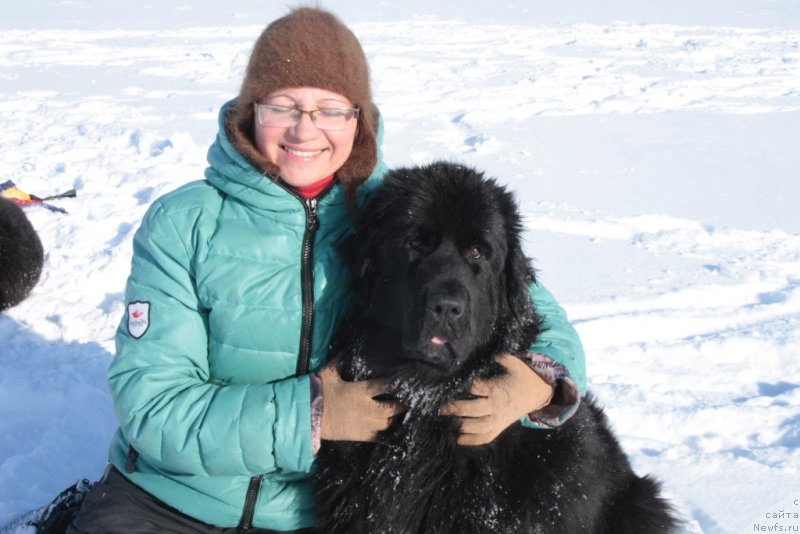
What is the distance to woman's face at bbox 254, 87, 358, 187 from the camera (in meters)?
2.08

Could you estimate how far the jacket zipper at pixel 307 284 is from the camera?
2059 mm

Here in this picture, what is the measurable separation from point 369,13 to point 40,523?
14.3 metres

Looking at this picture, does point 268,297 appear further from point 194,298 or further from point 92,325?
point 92,325

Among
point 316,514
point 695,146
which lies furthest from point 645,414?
point 695,146

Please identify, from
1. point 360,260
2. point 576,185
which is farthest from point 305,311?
point 576,185

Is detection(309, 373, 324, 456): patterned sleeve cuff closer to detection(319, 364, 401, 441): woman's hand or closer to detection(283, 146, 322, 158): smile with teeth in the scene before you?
detection(319, 364, 401, 441): woman's hand

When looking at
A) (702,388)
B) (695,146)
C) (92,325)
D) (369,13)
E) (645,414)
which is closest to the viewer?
(645,414)

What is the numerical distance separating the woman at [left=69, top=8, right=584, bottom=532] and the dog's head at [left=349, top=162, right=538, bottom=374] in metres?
0.12

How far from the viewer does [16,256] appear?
4184 millimetres

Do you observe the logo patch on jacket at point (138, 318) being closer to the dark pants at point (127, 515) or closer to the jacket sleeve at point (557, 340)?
the dark pants at point (127, 515)

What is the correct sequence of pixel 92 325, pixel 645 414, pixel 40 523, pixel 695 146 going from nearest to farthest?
pixel 40 523 < pixel 645 414 < pixel 92 325 < pixel 695 146

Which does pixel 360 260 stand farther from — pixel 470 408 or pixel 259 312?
pixel 470 408

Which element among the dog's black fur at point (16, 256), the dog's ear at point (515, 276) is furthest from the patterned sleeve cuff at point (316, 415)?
the dog's black fur at point (16, 256)

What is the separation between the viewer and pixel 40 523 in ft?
7.59
